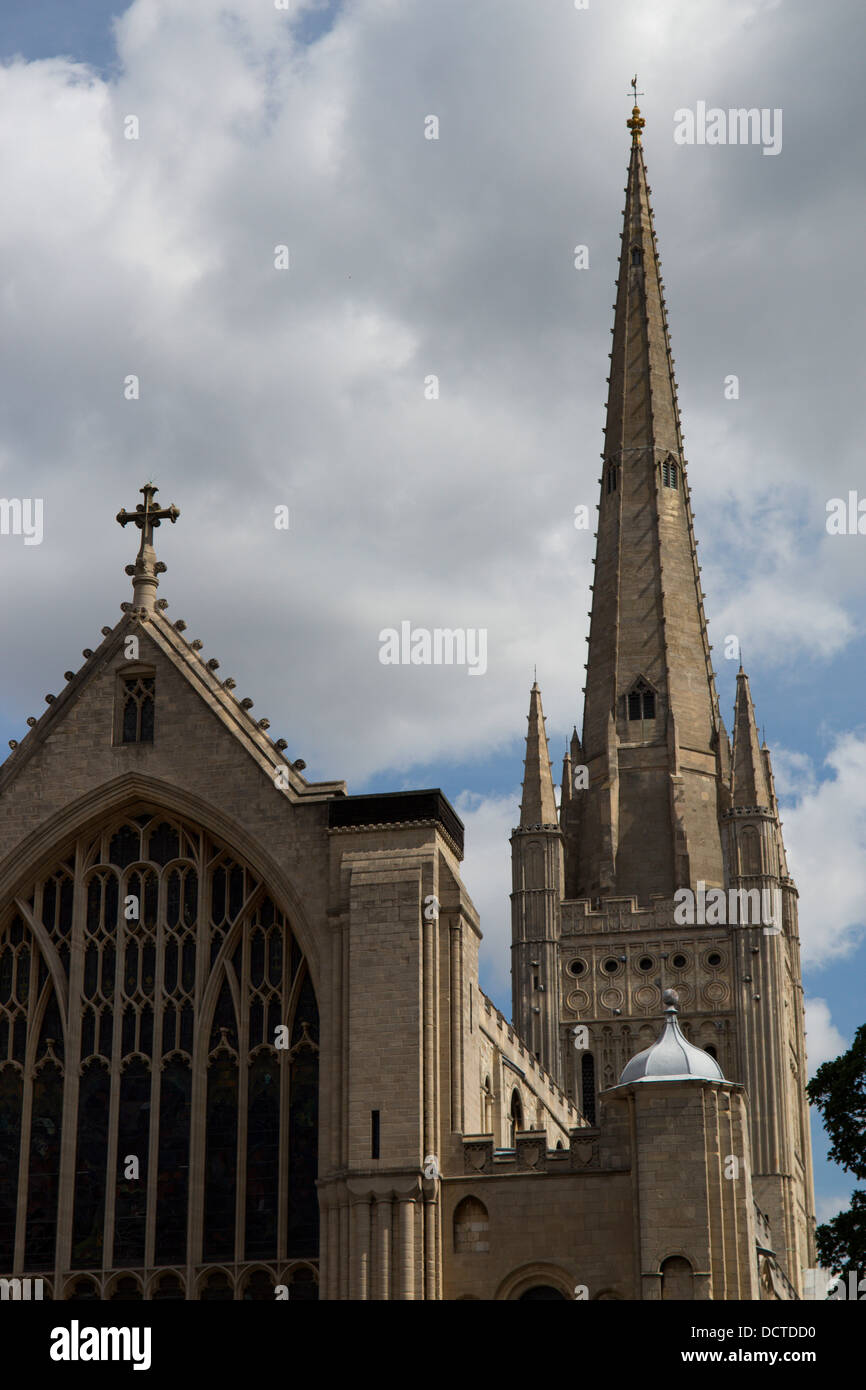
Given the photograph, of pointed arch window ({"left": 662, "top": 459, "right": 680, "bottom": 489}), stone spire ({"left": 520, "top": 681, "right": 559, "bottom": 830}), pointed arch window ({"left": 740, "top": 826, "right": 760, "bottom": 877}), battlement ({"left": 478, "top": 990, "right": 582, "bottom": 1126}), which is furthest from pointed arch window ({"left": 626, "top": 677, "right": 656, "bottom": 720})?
battlement ({"left": 478, "top": 990, "right": 582, "bottom": 1126})

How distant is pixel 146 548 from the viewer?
47594 mm

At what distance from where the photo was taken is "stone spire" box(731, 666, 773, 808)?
8881 cm

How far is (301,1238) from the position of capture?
41438mm

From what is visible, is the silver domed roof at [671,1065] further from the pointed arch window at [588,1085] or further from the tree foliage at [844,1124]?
the pointed arch window at [588,1085]

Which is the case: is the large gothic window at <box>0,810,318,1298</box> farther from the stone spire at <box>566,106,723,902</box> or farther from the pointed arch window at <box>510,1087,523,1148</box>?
the stone spire at <box>566,106,723,902</box>

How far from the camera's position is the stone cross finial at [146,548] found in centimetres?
4694

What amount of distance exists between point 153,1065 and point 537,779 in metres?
49.1

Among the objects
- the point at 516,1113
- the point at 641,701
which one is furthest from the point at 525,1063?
the point at 641,701

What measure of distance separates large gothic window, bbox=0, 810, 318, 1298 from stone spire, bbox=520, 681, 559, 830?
4666 centimetres

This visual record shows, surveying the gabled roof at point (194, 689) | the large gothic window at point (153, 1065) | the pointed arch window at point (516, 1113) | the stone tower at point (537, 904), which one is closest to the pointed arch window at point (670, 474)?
the stone tower at point (537, 904)
